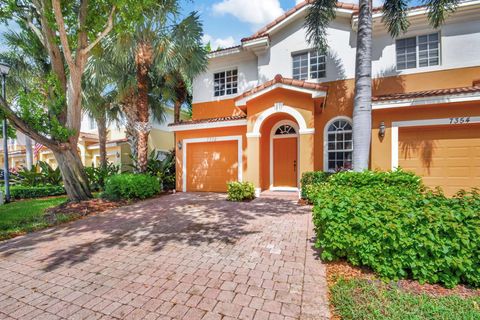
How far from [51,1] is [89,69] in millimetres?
3441

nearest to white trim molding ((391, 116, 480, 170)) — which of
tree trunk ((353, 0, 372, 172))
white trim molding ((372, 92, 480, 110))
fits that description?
white trim molding ((372, 92, 480, 110))

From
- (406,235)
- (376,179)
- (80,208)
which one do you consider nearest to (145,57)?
(80,208)

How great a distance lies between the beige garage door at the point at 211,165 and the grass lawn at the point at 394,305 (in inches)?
348

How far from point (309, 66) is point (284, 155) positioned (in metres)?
4.65

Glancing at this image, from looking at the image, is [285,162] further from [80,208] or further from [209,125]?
[80,208]

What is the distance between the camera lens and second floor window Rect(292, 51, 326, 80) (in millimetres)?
10816

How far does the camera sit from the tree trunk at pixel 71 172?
29.6ft

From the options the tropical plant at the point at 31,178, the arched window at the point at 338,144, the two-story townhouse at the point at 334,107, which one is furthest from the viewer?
the tropical plant at the point at 31,178

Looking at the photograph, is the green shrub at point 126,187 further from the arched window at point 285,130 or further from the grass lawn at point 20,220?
the arched window at point 285,130

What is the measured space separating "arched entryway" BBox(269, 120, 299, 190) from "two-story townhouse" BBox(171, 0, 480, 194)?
5 centimetres

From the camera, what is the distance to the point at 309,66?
11039 mm

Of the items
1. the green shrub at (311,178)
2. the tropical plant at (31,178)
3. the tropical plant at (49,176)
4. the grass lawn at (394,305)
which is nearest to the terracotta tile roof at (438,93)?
the green shrub at (311,178)

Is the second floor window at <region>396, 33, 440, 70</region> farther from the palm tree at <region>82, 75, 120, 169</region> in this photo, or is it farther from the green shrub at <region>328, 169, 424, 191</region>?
the palm tree at <region>82, 75, 120, 169</region>

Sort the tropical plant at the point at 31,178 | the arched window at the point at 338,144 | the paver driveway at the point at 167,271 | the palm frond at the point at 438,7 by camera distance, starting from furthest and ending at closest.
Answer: the tropical plant at the point at 31,178
the arched window at the point at 338,144
the palm frond at the point at 438,7
the paver driveway at the point at 167,271
